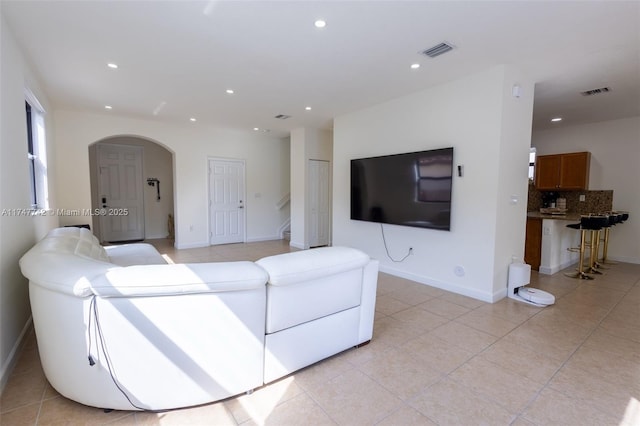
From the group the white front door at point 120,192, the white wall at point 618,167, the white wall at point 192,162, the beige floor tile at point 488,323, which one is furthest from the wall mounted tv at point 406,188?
the white front door at point 120,192

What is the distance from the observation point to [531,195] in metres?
6.23

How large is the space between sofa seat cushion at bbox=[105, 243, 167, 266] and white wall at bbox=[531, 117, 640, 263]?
298 inches

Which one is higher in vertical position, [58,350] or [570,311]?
[58,350]

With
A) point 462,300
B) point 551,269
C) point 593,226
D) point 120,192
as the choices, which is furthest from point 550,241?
point 120,192

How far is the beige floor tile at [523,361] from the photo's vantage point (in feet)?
6.89

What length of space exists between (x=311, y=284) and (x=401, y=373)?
0.93 m

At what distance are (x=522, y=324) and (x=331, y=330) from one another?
2038 millimetres

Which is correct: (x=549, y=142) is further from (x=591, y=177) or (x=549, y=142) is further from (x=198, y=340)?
(x=198, y=340)

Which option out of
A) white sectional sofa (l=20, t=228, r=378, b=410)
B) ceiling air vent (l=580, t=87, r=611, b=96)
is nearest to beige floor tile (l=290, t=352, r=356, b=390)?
white sectional sofa (l=20, t=228, r=378, b=410)

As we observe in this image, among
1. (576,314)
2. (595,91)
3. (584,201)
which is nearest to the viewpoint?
(576,314)

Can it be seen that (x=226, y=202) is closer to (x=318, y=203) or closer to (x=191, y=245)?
(x=191, y=245)

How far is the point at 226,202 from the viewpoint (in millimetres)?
7031

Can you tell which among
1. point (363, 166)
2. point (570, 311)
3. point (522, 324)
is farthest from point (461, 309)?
point (363, 166)

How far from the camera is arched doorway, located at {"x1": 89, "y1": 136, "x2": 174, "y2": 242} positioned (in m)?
7.02
